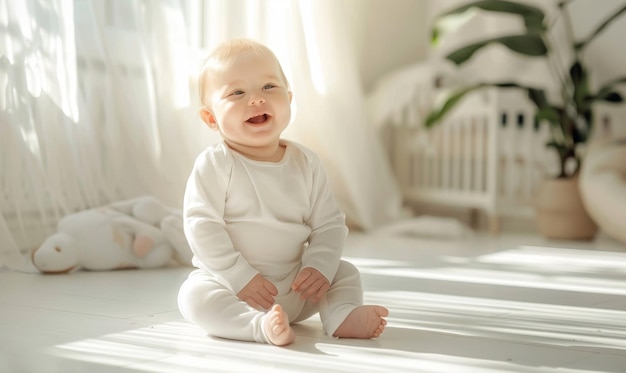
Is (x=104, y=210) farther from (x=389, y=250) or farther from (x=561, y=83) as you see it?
(x=561, y=83)

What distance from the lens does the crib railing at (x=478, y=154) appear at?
11.5 feet

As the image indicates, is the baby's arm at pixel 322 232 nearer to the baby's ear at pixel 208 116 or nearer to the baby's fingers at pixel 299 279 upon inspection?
the baby's fingers at pixel 299 279

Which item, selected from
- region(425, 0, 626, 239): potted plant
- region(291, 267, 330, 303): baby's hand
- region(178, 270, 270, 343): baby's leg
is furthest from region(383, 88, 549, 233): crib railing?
region(178, 270, 270, 343): baby's leg

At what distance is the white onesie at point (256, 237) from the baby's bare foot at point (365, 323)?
0.05 feet

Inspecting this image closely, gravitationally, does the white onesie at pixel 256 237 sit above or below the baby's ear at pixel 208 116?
below

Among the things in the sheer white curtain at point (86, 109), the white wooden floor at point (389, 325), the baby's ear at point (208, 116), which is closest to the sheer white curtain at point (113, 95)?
the sheer white curtain at point (86, 109)

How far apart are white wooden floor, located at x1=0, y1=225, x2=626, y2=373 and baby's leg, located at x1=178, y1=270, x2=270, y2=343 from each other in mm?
17

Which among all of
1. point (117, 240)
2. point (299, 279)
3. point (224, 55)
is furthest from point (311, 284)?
point (117, 240)

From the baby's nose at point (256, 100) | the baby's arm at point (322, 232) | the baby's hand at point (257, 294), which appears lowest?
the baby's hand at point (257, 294)

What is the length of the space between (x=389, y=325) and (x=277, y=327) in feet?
1.00

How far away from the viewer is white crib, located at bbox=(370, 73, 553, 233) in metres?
3.50

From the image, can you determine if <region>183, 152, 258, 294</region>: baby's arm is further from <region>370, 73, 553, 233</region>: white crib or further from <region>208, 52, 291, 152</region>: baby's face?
<region>370, 73, 553, 233</region>: white crib

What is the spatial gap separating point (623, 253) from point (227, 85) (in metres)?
1.84

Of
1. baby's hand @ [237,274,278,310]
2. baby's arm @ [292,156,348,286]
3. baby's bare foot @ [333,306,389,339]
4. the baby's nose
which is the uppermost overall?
the baby's nose
